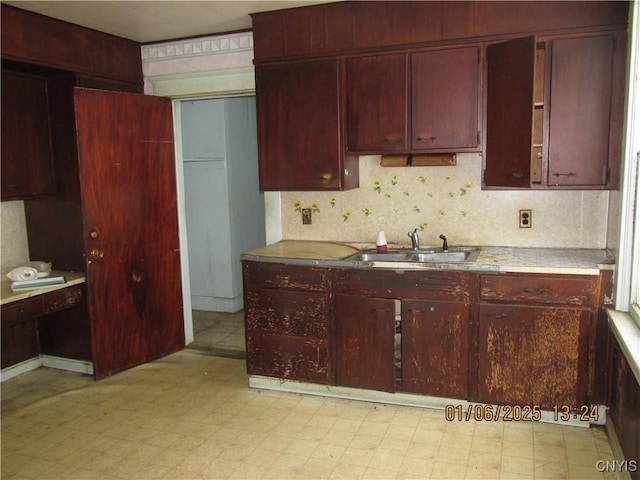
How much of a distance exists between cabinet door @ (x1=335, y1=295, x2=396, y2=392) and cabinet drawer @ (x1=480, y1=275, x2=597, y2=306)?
55cm

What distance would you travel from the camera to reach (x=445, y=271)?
297 centimetres

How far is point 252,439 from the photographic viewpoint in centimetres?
288

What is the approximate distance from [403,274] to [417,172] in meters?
0.82

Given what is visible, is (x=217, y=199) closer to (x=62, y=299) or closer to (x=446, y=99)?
(x=62, y=299)

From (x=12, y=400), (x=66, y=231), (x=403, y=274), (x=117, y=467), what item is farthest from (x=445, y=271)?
(x=12, y=400)

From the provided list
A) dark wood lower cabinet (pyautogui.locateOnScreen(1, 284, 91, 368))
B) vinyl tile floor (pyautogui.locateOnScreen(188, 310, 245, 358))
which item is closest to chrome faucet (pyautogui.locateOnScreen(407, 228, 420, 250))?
vinyl tile floor (pyautogui.locateOnScreen(188, 310, 245, 358))

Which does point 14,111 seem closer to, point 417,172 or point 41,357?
point 41,357

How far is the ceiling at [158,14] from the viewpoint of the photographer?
10.3 feet

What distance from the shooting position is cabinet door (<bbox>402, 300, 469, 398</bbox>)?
300 cm

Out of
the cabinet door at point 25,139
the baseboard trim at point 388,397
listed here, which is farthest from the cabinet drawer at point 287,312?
the cabinet door at point 25,139

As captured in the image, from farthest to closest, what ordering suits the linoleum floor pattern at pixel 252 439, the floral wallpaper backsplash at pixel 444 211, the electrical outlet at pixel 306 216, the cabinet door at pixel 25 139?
the electrical outlet at pixel 306 216 < the cabinet door at pixel 25 139 < the floral wallpaper backsplash at pixel 444 211 < the linoleum floor pattern at pixel 252 439

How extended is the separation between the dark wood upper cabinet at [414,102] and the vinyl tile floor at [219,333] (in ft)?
6.35

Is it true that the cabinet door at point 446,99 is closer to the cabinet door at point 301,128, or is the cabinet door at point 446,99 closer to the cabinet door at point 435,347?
the cabinet door at point 301,128
